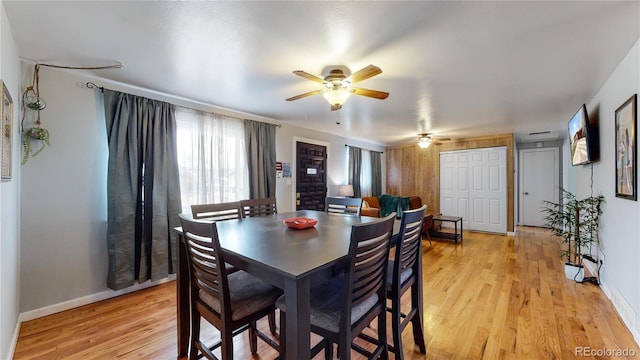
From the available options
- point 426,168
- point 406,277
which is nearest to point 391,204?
point 426,168

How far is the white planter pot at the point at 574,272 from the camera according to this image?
2992 mm


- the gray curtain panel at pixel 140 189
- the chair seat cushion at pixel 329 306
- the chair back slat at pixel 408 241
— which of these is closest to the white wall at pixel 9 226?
the gray curtain panel at pixel 140 189

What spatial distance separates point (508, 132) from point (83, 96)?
22.6 ft

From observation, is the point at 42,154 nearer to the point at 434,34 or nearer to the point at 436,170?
the point at 434,34

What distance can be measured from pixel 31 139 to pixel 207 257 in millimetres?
2296

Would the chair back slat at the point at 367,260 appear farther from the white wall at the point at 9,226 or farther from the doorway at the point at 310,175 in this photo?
the doorway at the point at 310,175

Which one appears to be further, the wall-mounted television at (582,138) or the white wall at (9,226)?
the wall-mounted television at (582,138)

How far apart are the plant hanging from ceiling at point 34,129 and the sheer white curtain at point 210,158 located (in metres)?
1.14

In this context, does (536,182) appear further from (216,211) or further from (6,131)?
(6,131)

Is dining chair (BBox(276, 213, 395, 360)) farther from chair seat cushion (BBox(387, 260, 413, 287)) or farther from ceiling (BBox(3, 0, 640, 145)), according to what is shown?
ceiling (BBox(3, 0, 640, 145))

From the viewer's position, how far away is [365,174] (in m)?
6.61

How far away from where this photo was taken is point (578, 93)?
3.01 m

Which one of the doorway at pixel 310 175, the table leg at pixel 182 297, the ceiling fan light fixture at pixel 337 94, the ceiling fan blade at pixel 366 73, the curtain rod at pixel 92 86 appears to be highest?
the curtain rod at pixel 92 86

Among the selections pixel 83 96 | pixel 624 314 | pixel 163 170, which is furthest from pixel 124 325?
pixel 624 314
